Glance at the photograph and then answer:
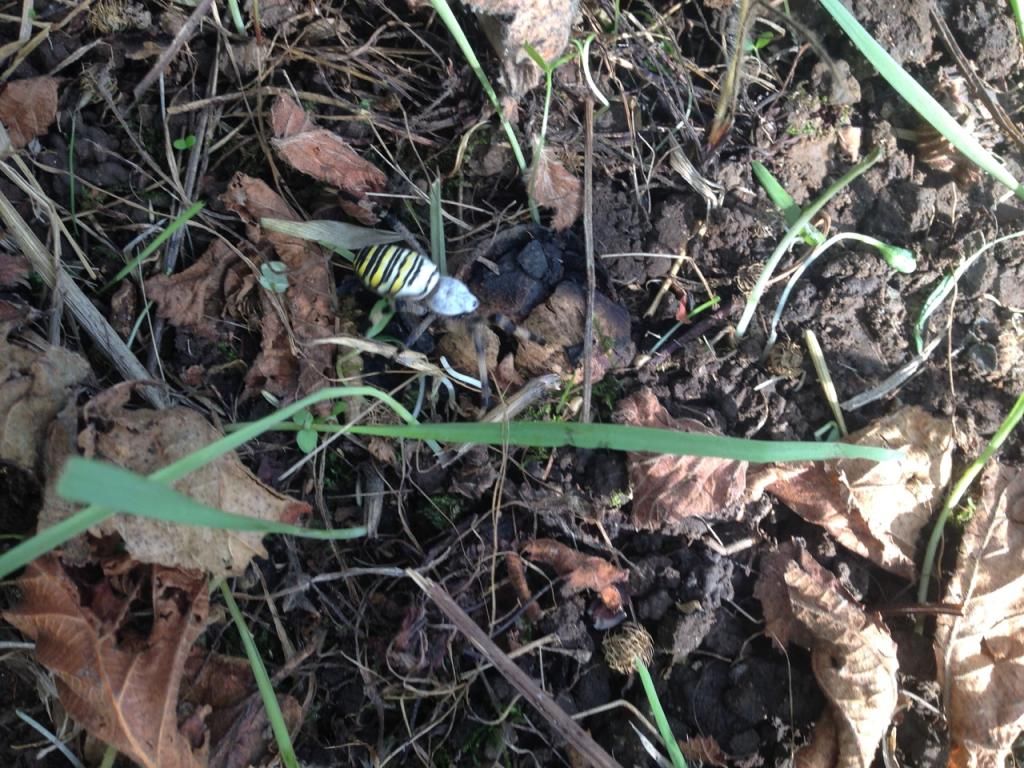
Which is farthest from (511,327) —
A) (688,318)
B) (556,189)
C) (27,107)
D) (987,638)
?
(987,638)

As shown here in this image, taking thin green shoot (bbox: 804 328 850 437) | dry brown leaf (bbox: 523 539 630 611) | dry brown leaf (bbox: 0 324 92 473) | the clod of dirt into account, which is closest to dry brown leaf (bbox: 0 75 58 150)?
dry brown leaf (bbox: 0 324 92 473)

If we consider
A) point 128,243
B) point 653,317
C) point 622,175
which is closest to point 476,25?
point 622,175

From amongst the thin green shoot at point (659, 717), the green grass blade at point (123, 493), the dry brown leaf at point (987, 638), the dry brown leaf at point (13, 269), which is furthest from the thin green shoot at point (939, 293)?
the dry brown leaf at point (13, 269)

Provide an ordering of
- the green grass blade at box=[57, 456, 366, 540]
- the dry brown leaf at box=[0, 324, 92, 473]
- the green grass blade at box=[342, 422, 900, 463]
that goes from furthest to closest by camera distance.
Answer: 1. the dry brown leaf at box=[0, 324, 92, 473]
2. the green grass blade at box=[342, 422, 900, 463]
3. the green grass blade at box=[57, 456, 366, 540]

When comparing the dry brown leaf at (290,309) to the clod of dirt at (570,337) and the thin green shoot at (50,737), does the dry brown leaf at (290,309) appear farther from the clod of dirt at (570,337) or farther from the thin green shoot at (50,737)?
the thin green shoot at (50,737)

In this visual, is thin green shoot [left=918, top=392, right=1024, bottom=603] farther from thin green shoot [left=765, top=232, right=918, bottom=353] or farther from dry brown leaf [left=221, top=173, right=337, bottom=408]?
dry brown leaf [left=221, top=173, right=337, bottom=408]

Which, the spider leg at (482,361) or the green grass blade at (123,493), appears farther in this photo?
the spider leg at (482,361)

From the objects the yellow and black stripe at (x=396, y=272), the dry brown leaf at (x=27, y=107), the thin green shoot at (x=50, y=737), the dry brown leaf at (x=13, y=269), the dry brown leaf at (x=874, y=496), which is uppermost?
the dry brown leaf at (x=27, y=107)
